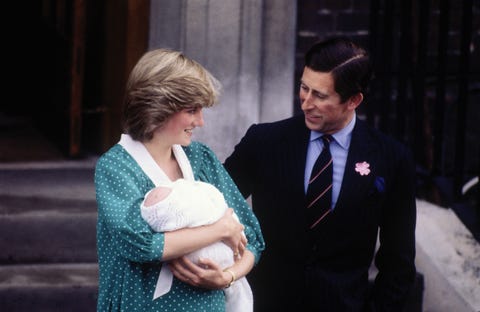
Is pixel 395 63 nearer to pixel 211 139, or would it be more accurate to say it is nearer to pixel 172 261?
pixel 211 139

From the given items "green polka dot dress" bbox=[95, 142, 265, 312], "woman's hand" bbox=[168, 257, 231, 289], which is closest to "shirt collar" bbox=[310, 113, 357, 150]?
"green polka dot dress" bbox=[95, 142, 265, 312]

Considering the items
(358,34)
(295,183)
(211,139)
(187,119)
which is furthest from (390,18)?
(187,119)

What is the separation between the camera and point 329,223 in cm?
356

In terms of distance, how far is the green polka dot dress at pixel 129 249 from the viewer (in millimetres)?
3008

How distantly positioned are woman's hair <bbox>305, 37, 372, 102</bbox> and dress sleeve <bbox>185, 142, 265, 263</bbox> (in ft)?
1.55

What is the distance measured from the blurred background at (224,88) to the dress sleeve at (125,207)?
6.10ft

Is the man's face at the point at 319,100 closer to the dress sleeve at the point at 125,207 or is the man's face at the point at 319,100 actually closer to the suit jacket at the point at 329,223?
the suit jacket at the point at 329,223

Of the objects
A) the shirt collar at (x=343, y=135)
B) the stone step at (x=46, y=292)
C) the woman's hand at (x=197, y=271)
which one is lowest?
the stone step at (x=46, y=292)

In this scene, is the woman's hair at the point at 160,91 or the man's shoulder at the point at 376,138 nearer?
the woman's hair at the point at 160,91

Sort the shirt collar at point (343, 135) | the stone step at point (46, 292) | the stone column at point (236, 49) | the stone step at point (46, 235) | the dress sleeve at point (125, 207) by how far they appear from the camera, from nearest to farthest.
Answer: the dress sleeve at point (125, 207), the shirt collar at point (343, 135), the stone step at point (46, 292), the stone step at point (46, 235), the stone column at point (236, 49)

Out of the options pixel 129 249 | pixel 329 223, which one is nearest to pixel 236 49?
pixel 329 223

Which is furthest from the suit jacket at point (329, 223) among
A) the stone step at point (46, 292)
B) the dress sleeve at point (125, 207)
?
the stone step at point (46, 292)

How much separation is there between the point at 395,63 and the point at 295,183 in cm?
284

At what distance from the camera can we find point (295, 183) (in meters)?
3.57
